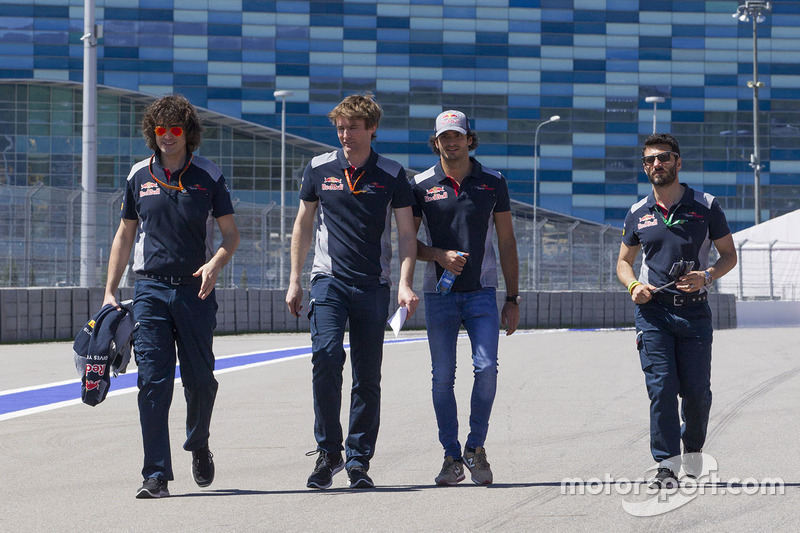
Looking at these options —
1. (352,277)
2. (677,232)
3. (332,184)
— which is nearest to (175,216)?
(332,184)

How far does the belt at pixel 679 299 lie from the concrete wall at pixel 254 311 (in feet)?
22.5

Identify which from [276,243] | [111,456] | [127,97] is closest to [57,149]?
[127,97]

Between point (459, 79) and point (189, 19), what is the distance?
16291 millimetres

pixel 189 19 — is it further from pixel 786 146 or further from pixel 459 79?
pixel 786 146

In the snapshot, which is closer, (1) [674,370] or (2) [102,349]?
(2) [102,349]

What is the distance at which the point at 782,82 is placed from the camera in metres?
75.9

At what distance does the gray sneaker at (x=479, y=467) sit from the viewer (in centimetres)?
595

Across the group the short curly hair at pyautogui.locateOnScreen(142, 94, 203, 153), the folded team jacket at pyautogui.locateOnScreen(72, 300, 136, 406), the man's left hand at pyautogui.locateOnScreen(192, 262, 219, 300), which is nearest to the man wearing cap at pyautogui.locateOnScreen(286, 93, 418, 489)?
the man's left hand at pyautogui.locateOnScreen(192, 262, 219, 300)

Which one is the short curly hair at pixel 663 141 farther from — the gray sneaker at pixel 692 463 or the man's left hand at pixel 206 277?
the man's left hand at pixel 206 277

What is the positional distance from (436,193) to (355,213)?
0.47 m

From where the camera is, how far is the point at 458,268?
19.8 ft

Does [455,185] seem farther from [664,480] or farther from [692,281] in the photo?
[664,480]

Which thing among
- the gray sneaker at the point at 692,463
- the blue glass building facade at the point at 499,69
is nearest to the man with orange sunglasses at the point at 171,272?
the gray sneaker at the point at 692,463

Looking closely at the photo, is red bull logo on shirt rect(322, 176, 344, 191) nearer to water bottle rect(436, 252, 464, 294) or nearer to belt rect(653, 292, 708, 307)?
water bottle rect(436, 252, 464, 294)
